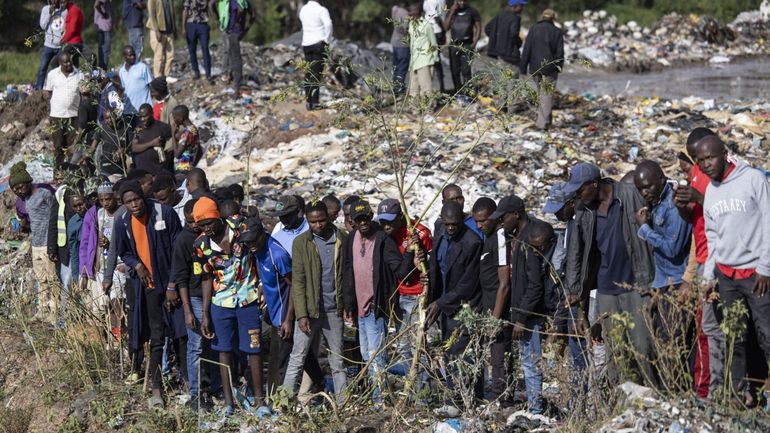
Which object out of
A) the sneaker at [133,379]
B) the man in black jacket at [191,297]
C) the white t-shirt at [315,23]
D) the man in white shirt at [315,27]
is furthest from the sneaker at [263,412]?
the white t-shirt at [315,23]

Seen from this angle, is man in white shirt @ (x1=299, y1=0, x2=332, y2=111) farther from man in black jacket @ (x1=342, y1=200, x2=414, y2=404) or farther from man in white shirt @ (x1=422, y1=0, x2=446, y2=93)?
man in black jacket @ (x1=342, y1=200, x2=414, y2=404)

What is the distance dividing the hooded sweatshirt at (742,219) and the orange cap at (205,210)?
3138mm

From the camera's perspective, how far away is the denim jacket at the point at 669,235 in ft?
19.3

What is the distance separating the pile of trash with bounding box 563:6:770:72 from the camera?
20.8m

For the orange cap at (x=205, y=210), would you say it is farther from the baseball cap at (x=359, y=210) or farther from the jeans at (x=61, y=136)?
the jeans at (x=61, y=136)

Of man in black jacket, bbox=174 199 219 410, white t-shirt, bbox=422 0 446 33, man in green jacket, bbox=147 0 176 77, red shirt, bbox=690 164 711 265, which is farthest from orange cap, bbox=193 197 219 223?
man in green jacket, bbox=147 0 176 77

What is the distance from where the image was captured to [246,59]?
53.1 ft

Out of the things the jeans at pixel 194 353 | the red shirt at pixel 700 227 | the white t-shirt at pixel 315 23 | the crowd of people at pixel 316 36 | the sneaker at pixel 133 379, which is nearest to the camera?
the red shirt at pixel 700 227

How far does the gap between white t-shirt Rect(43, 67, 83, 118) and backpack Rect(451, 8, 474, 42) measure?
4806 mm

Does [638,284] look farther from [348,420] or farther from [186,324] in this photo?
[186,324]

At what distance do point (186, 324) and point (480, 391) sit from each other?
2103 millimetres

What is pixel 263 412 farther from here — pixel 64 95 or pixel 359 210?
pixel 64 95

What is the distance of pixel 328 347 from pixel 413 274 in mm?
789

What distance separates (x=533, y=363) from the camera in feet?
21.3
